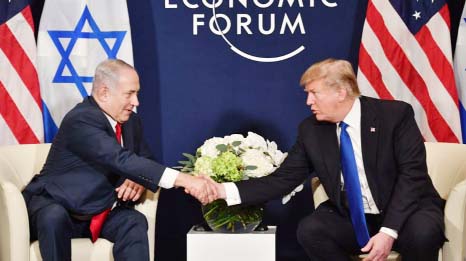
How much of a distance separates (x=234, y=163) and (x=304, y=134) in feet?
1.51

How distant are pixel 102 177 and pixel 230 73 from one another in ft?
4.91

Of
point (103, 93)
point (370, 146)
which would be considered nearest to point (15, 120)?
point (103, 93)

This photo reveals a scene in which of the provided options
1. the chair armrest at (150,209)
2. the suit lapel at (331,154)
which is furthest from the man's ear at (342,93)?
the chair armrest at (150,209)

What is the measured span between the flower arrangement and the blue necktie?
0.43 m

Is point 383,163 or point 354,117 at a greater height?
point 354,117

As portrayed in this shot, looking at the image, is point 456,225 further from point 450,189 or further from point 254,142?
point 254,142

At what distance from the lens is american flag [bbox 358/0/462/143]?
5406 mm

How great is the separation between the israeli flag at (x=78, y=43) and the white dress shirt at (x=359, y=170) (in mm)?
1504

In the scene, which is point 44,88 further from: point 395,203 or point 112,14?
point 395,203

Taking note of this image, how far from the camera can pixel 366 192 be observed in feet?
14.7

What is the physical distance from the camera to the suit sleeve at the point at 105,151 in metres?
4.49

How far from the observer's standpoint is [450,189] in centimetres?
484

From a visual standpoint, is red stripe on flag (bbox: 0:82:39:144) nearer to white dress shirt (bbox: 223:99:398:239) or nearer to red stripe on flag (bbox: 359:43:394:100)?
white dress shirt (bbox: 223:99:398:239)

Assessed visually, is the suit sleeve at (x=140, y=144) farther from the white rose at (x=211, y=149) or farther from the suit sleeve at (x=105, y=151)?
the white rose at (x=211, y=149)
